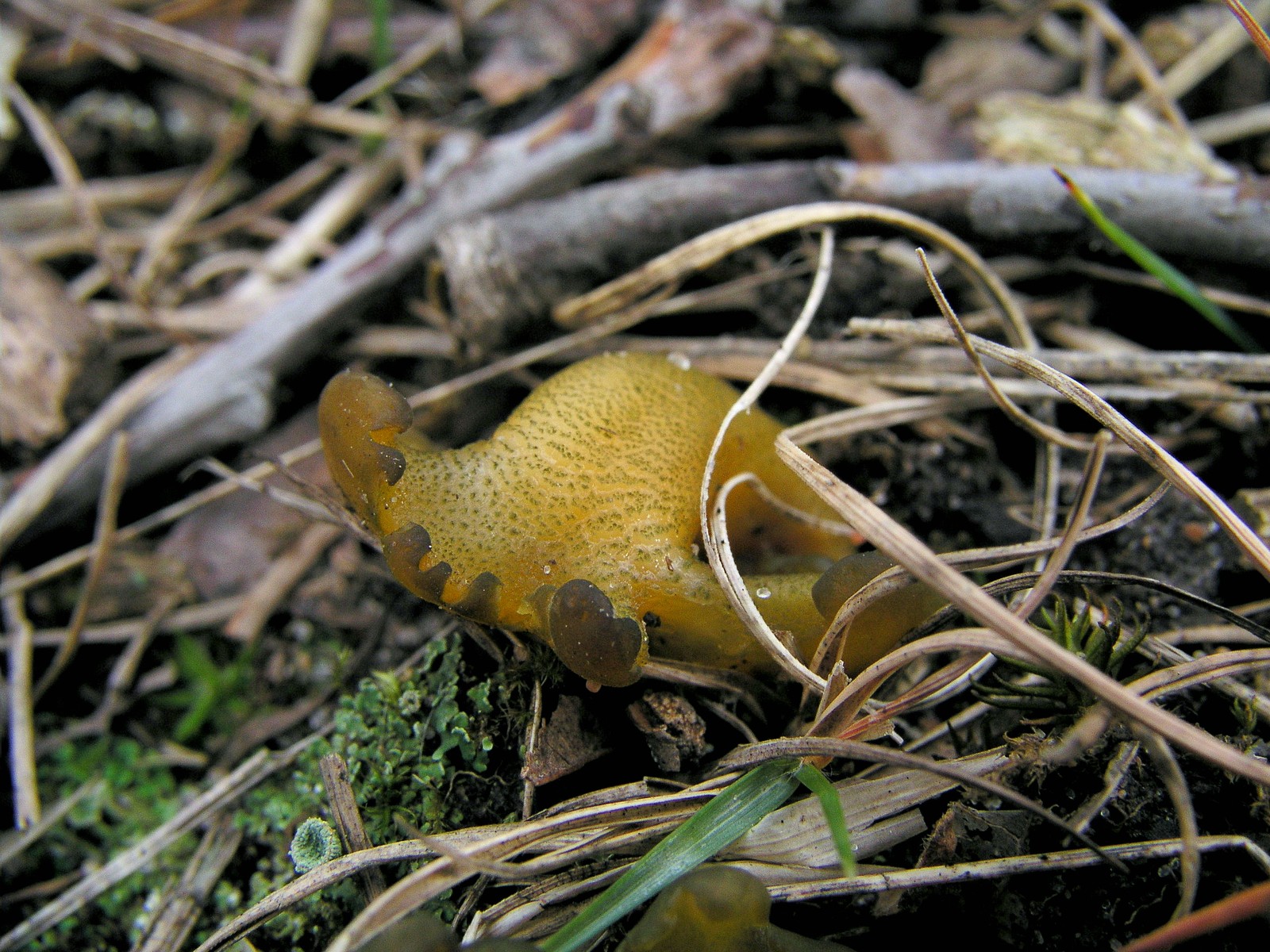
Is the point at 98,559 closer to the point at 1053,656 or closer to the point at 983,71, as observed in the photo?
the point at 1053,656

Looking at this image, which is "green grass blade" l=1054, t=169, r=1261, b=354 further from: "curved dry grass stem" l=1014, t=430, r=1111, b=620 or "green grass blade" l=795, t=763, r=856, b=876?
"green grass blade" l=795, t=763, r=856, b=876

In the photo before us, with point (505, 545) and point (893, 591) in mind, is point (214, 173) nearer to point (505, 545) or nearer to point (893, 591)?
point (505, 545)

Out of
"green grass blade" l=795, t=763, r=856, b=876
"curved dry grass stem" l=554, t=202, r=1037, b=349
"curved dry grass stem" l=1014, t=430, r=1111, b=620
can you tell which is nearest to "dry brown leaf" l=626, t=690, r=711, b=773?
"green grass blade" l=795, t=763, r=856, b=876

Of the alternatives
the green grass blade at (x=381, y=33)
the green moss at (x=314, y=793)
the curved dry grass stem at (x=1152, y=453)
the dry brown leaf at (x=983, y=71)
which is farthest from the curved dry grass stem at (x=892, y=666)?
the green grass blade at (x=381, y=33)

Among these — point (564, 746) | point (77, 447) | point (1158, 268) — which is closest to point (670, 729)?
point (564, 746)

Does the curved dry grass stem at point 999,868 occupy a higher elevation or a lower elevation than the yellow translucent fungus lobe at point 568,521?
lower

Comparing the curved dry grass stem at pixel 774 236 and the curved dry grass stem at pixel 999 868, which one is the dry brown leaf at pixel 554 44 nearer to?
the curved dry grass stem at pixel 774 236

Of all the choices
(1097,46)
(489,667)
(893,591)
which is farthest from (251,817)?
(1097,46)

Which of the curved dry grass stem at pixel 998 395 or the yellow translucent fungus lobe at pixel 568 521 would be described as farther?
the curved dry grass stem at pixel 998 395
